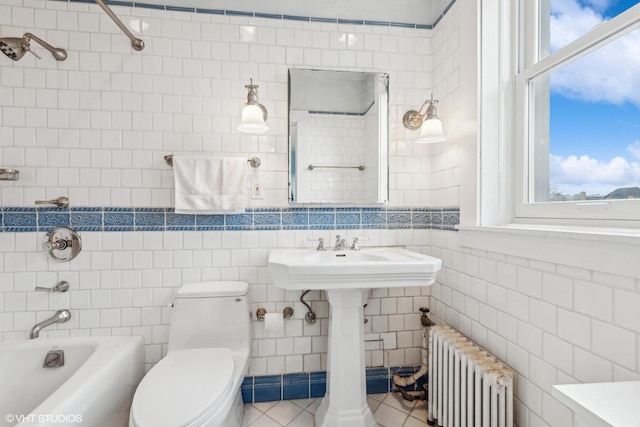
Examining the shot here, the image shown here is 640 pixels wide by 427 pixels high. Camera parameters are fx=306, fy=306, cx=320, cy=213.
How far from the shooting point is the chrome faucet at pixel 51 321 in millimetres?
1627

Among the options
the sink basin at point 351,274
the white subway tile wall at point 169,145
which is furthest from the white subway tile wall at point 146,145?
the sink basin at point 351,274

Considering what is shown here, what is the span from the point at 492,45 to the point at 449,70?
29cm

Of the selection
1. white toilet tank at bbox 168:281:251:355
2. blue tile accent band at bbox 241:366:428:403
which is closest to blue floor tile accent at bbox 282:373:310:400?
blue tile accent band at bbox 241:366:428:403

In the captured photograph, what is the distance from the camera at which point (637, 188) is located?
96cm

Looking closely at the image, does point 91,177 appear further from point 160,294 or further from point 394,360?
point 394,360

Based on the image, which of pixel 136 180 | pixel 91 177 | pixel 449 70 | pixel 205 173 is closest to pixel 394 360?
pixel 205 173

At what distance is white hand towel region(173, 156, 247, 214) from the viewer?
5.52 ft

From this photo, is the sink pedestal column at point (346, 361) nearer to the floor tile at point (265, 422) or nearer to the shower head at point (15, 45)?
the floor tile at point (265, 422)

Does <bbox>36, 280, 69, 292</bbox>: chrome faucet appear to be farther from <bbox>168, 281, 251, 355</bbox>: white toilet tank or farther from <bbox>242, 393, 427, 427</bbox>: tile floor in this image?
<bbox>242, 393, 427, 427</bbox>: tile floor

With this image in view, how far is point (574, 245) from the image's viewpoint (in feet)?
3.19

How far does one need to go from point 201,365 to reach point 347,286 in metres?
0.75

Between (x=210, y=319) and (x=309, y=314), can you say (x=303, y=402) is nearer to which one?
(x=309, y=314)

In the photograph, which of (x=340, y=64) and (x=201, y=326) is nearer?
(x=201, y=326)

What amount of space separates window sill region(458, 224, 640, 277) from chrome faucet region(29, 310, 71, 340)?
221 centimetres
